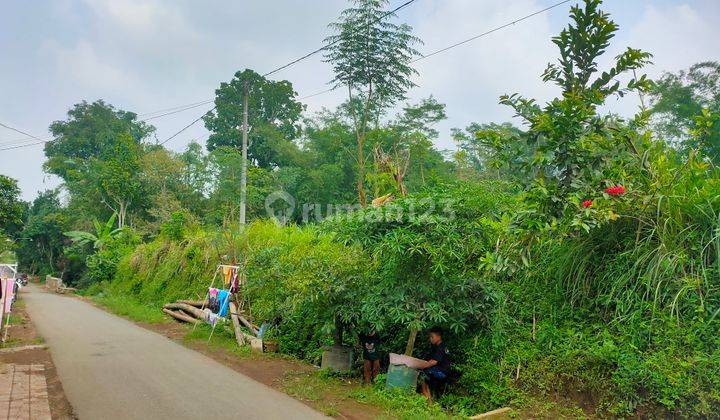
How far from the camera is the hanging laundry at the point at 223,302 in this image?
1122cm

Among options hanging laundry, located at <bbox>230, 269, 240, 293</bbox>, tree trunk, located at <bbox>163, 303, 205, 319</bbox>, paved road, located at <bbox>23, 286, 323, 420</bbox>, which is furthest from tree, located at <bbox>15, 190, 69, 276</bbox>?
paved road, located at <bbox>23, 286, 323, 420</bbox>

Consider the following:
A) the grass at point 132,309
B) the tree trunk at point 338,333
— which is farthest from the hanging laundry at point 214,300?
the tree trunk at point 338,333

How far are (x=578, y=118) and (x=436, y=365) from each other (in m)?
3.52

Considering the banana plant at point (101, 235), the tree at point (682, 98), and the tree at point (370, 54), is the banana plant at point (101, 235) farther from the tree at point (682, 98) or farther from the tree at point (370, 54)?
the tree at point (682, 98)

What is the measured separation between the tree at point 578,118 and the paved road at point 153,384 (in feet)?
13.0

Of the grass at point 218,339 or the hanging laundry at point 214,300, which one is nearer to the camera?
the grass at point 218,339

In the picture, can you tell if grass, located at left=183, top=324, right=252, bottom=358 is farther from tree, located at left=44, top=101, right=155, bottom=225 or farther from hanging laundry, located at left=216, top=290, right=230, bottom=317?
tree, located at left=44, top=101, right=155, bottom=225

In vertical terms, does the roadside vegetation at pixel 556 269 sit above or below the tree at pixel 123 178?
below

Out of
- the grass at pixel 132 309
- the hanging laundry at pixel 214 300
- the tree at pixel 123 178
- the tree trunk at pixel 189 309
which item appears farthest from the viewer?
the tree at pixel 123 178

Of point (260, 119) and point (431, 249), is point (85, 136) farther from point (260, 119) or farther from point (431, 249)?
point (431, 249)

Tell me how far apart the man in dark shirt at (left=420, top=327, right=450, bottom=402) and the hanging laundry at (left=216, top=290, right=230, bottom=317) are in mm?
5959

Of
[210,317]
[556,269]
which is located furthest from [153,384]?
[556,269]

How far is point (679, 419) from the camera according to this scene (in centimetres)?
474

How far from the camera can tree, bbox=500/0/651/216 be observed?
5.64 metres
